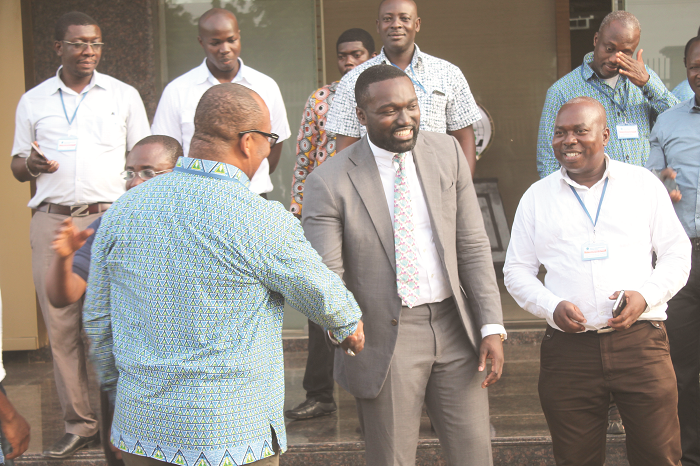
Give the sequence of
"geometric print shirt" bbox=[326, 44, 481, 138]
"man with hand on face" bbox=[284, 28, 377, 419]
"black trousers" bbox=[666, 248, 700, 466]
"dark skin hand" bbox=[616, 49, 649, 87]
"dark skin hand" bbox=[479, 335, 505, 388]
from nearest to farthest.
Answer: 1. "dark skin hand" bbox=[479, 335, 505, 388]
2. "black trousers" bbox=[666, 248, 700, 466]
3. "geometric print shirt" bbox=[326, 44, 481, 138]
4. "dark skin hand" bbox=[616, 49, 649, 87]
5. "man with hand on face" bbox=[284, 28, 377, 419]

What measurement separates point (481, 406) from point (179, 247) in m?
1.69

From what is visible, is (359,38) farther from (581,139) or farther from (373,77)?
(581,139)

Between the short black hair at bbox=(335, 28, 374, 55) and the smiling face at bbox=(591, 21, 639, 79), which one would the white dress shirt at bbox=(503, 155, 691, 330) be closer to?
the smiling face at bbox=(591, 21, 639, 79)

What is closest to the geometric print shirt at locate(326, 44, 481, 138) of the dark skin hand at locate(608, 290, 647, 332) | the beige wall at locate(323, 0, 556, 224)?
the dark skin hand at locate(608, 290, 647, 332)

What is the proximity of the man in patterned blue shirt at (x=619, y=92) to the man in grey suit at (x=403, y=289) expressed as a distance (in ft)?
5.60

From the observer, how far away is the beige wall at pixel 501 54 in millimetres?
7328

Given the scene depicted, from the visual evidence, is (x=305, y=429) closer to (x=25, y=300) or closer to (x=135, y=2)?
(x=25, y=300)

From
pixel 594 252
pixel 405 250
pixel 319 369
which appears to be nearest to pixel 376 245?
pixel 405 250

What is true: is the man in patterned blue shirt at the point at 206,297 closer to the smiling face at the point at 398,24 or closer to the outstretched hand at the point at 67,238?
the outstretched hand at the point at 67,238

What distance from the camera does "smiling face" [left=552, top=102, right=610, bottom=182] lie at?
3523mm

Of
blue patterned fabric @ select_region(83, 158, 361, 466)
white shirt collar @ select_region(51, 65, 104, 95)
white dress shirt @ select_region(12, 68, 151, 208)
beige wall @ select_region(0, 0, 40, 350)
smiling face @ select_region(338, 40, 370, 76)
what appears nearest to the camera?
blue patterned fabric @ select_region(83, 158, 361, 466)

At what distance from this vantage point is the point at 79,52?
4.74 meters

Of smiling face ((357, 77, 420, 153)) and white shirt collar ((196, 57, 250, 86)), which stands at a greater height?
white shirt collar ((196, 57, 250, 86))

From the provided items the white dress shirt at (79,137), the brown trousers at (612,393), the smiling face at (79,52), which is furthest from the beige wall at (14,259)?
the brown trousers at (612,393)
